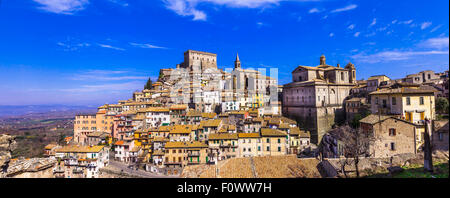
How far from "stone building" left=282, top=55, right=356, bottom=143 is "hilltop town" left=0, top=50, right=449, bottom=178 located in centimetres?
13

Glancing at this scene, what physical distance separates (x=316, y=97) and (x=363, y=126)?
13.3 m

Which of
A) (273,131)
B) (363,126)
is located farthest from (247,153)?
(363,126)

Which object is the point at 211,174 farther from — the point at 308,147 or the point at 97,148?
the point at 97,148

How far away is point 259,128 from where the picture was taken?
2144 cm

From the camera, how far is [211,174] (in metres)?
10.8

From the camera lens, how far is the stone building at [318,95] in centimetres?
2400

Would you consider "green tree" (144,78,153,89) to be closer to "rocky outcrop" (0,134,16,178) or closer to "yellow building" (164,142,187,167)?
"yellow building" (164,142,187,167)

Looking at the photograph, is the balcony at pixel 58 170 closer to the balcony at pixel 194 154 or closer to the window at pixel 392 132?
the balcony at pixel 194 154

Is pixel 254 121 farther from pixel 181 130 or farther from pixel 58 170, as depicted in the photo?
pixel 58 170

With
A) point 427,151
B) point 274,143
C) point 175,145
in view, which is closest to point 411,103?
point 427,151

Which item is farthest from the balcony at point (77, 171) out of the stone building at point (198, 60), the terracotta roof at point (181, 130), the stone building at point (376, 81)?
the stone building at point (376, 81)

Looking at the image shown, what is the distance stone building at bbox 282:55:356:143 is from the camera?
24.0m

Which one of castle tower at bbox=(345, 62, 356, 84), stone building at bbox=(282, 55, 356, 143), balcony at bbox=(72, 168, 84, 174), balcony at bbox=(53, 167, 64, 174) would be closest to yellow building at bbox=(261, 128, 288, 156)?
stone building at bbox=(282, 55, 356, 143)
